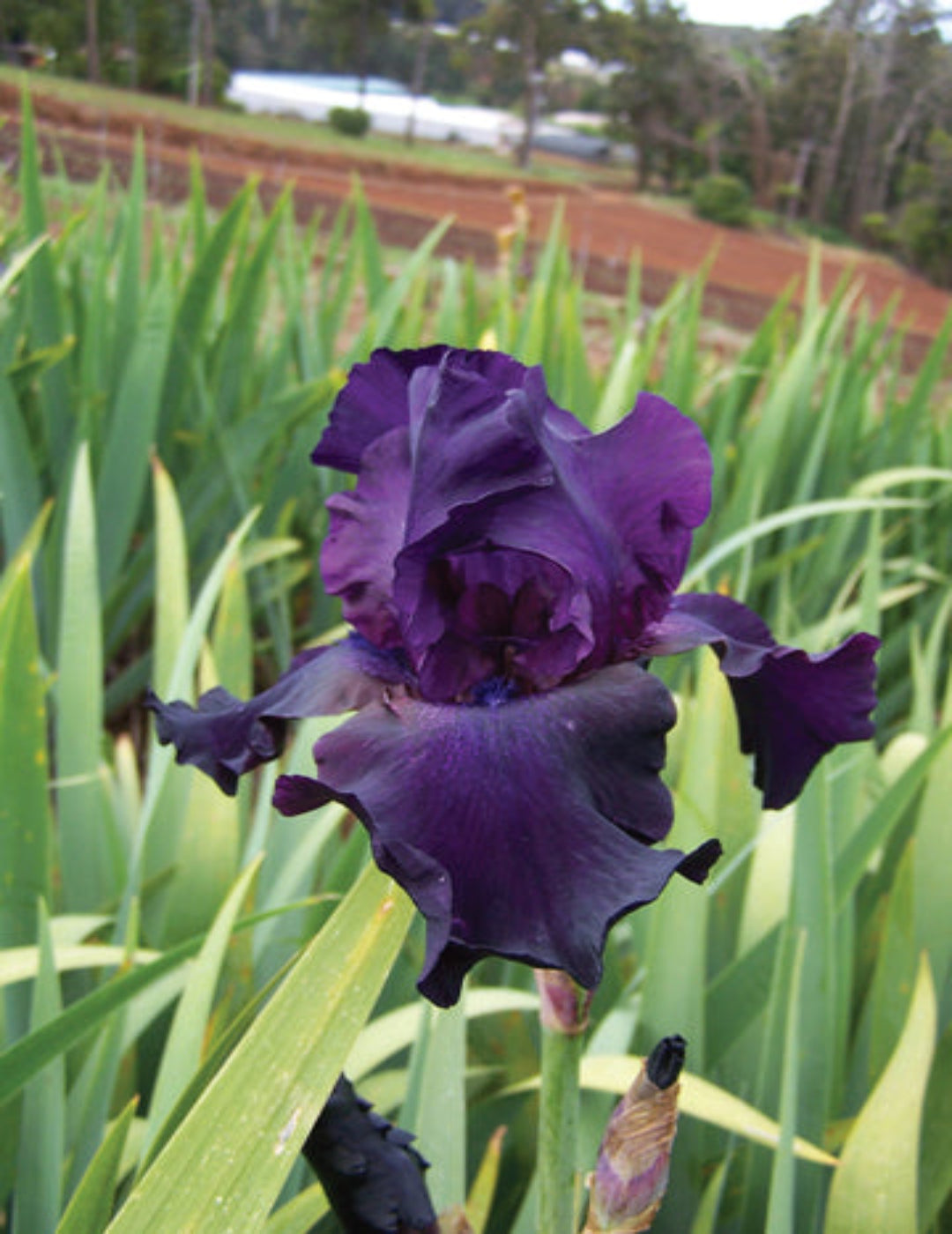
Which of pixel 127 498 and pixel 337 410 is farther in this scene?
pixel 127 498

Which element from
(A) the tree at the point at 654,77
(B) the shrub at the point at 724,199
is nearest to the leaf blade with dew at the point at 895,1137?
(A) the tree at the point at 654,77

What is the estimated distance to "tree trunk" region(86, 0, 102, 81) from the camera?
107 inches

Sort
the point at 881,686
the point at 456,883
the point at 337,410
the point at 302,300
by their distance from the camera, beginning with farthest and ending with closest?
the point at 302,300 → the point at 881,686 → the point at 337,410 → the point at 456,883

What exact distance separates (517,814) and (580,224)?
7.15m

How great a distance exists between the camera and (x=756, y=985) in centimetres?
72

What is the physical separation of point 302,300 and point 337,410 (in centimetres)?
149

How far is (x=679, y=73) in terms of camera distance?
5.46 metres

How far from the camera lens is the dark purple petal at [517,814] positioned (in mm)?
312

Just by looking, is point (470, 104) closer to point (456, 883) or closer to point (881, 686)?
point (881, 686)

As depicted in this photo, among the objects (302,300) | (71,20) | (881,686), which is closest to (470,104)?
(71,20)

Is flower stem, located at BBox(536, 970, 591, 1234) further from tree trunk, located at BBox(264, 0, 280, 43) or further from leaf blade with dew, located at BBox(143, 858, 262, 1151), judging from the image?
tree trunk, located at BBox(264, 0, 280, 43)

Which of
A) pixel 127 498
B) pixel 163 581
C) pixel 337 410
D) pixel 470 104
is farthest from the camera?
pixel 470 104

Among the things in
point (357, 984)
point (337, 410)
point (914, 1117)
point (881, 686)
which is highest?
point (337, 410)

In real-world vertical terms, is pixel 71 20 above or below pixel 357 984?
above
